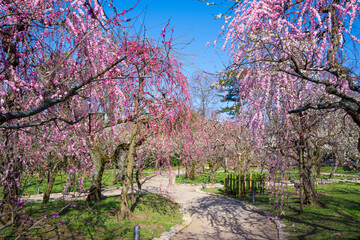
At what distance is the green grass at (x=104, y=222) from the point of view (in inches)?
254

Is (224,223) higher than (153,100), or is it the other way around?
(153,100)

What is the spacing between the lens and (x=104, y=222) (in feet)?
26.1

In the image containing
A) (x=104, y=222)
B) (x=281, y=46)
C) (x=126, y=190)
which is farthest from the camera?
(x=126, y=190)

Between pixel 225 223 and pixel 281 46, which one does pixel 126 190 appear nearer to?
pixel 225 223

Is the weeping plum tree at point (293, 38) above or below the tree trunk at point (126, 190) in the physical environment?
above

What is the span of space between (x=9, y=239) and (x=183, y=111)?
18.5ft

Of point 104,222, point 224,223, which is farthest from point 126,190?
point 224,223

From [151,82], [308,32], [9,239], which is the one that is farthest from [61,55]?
[308,32]

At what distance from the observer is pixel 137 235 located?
200 inches

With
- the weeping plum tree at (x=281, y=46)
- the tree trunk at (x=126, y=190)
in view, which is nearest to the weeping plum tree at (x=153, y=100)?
the tree trunk at (x=126, y=190)

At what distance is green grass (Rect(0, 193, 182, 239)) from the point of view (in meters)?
6.46

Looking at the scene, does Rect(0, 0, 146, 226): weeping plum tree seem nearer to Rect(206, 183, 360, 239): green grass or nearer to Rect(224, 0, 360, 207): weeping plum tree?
Rect(224, 0, 360, 207): weeping plum tree

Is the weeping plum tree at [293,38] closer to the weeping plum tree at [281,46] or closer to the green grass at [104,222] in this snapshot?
the weeping plum tree at [281,46]

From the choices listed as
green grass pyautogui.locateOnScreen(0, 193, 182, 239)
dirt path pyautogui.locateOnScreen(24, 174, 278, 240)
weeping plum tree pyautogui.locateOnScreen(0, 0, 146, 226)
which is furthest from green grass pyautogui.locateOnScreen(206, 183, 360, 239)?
weeping plum tree pyautogui.locateOnScreen(0, 0, 146, 226)
